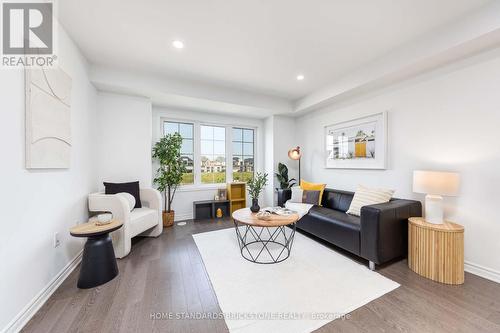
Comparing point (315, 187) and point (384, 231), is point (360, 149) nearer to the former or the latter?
point (315, 187)

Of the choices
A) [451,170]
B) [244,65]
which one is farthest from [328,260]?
[244,65]

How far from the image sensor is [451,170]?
7.41 ft

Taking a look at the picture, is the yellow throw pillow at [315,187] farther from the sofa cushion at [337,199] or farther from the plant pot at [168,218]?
the plant pot at [168,218]

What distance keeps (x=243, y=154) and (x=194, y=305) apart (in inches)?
143

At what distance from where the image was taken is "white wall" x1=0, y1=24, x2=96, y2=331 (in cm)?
133

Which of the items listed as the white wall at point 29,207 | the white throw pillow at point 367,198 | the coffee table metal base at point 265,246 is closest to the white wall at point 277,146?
the coffee table metal base at point 265,246

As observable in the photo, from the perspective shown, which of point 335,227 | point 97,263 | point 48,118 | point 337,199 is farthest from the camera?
point 337,199

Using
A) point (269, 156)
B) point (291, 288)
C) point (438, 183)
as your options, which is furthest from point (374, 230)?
point (269, 156)

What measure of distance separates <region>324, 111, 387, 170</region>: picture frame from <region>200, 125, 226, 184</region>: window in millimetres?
2336

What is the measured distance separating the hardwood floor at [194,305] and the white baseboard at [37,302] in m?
0.04

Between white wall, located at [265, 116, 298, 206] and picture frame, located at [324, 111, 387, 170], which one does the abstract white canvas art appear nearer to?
white wall, located at [265, 116, 298, 206]

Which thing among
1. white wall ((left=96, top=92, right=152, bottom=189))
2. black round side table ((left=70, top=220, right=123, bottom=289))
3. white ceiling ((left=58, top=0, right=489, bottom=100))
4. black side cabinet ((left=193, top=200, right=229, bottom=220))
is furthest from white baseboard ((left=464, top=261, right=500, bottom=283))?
white wall ((left=96, top=92, right=152, bottom=189))

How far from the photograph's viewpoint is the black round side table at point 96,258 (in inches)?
73.5

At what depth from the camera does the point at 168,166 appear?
148 inches
